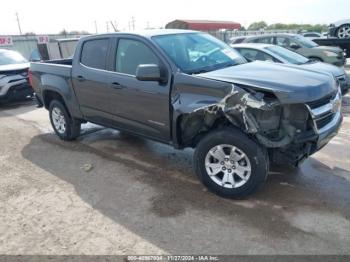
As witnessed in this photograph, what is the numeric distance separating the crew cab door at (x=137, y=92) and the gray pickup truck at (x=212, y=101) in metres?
0.01

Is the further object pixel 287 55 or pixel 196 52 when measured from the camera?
pixel 287 55

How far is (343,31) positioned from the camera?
14031 mm

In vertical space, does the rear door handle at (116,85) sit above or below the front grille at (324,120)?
above

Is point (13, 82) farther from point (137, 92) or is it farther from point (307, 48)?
point (307, 48)

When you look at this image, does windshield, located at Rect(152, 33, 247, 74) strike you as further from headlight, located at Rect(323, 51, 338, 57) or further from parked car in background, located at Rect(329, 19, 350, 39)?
parked car in background, located at Rect(329, 19, 350, 39)

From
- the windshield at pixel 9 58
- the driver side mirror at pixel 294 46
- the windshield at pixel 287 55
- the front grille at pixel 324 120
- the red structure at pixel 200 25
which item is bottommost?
the red structure at pixel 200 25

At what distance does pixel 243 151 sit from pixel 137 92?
1.65 meters

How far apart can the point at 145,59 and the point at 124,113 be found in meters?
0.84

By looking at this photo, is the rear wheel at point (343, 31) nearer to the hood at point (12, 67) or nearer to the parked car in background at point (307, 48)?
the parked car in background at point (307, 48)

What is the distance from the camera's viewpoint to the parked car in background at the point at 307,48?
36.6ft

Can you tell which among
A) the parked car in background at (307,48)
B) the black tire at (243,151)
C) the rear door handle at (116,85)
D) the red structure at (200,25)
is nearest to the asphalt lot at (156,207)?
the black tire at (243,151)

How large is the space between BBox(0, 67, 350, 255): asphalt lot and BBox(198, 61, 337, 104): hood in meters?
1.19

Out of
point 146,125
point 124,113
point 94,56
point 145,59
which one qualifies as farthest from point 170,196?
point 94,56

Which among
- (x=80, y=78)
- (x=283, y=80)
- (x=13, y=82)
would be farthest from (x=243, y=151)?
(x=13, y=82)
